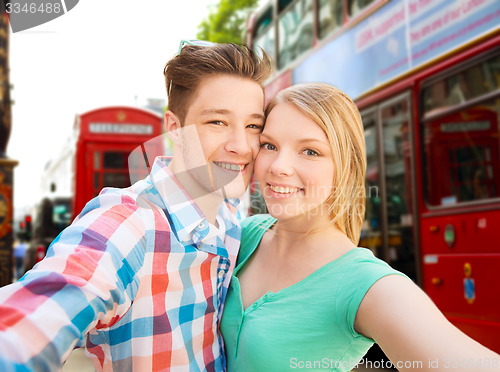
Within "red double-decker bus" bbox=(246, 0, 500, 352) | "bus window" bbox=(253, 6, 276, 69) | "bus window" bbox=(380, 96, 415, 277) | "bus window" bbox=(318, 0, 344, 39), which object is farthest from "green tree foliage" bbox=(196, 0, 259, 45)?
"bus window" bbox=(380, 96, 415, 277)

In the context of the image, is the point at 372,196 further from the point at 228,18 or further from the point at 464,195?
the point at 228,18

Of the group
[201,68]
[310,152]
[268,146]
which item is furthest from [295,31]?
[310,152]

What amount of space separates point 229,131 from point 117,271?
744mm

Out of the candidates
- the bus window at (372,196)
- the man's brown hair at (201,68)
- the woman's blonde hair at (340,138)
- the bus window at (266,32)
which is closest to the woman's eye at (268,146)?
the woman's blonde hair at (340,138)

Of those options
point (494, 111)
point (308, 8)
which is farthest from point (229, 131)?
point (308, 8)

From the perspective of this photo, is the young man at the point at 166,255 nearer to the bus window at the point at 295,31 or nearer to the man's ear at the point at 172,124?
the man's ear at the point at 172,124

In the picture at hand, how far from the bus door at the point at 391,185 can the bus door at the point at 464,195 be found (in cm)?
21

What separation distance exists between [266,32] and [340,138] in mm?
6467

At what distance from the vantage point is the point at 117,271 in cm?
117

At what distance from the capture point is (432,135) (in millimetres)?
4227

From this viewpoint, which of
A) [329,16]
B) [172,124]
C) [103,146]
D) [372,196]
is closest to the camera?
[172,124]

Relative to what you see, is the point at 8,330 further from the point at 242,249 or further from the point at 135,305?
the point at 242,249

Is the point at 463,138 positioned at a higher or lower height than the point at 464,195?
higher

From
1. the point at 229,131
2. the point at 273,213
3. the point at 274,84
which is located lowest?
the point at 273,213
